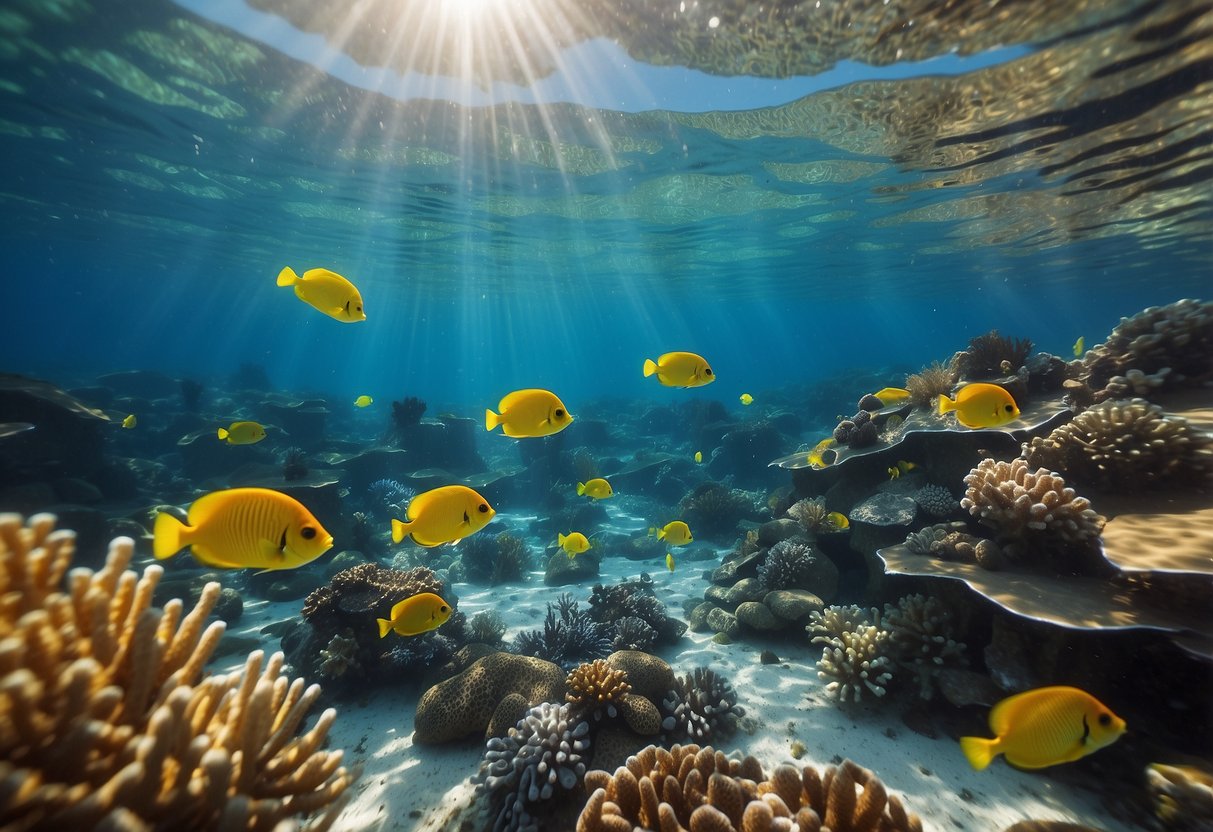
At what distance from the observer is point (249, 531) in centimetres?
281

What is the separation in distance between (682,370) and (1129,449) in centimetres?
482

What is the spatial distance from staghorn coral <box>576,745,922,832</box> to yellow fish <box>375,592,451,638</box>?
2.11 metres

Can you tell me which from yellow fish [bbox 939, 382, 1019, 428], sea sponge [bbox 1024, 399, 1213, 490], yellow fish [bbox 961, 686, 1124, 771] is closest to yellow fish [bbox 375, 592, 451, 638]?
yellow fish [bbox 961, 686, 1124, 771]

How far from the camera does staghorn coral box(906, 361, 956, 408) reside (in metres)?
8.17

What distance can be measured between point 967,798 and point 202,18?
1940 centimetres

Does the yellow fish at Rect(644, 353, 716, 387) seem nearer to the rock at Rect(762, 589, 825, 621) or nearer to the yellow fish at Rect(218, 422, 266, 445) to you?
the rock at Rect(762, 589, 825, 621)

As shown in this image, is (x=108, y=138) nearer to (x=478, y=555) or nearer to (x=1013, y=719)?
(x=478, y=555)

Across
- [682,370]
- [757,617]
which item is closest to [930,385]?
[757,617]

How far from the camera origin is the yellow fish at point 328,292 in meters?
4.52

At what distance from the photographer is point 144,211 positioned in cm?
2583

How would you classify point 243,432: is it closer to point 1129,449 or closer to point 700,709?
point 700,709

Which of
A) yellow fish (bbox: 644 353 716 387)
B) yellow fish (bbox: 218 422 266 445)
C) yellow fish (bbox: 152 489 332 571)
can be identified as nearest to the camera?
yellow fish (bbox: 152 489 332 571)

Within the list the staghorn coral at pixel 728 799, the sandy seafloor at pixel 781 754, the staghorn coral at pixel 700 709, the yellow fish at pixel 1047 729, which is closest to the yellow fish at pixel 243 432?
the sandy seafloor at pixel 781 754

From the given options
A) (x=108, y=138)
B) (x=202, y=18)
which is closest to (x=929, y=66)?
(x=202, y=18)
